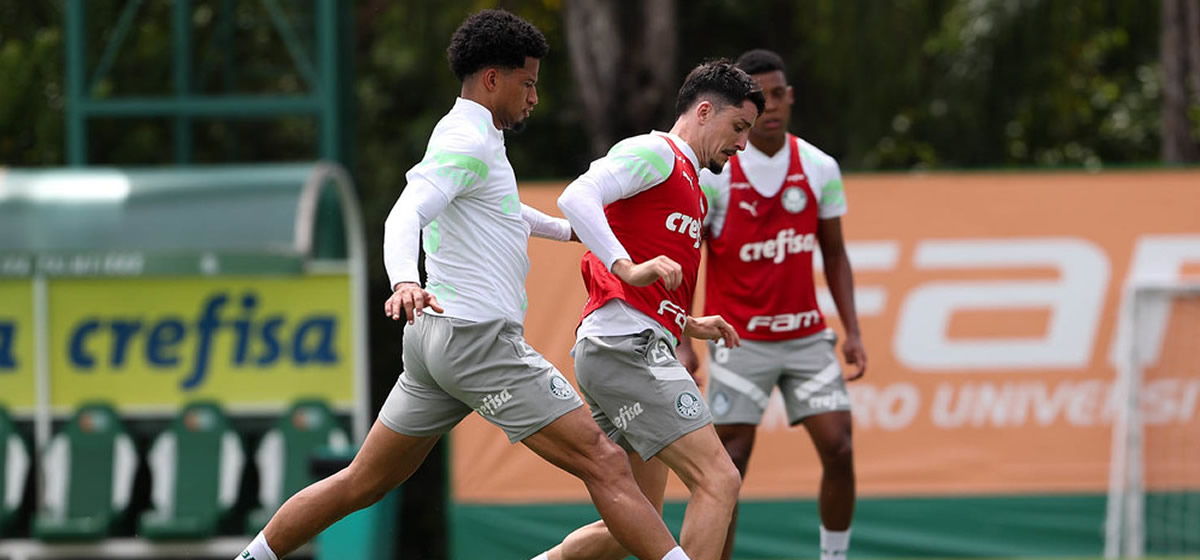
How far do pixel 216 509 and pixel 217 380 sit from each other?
34.4 inches

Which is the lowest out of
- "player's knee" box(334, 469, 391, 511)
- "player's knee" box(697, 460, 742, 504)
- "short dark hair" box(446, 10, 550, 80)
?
"player's knee" box(334, 469, 391, 511)

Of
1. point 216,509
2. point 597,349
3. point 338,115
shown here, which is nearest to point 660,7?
point 338,115

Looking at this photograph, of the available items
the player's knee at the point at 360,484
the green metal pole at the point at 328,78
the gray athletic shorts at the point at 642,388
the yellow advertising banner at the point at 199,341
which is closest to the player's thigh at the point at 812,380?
the gray athletic shorts at the point at 642,388

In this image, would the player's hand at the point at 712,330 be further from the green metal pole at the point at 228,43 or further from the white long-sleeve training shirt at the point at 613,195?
the green metal pole at the point at 228,43

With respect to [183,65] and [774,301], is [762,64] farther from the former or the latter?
[183,65]

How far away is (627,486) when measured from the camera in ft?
18.6

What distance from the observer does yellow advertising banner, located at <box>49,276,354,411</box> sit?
11.9 meters

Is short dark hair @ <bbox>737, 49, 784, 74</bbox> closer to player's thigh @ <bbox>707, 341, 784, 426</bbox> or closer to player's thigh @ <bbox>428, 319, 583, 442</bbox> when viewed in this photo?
player's thigh @ <bbox>707, 341, 784, 426</bbox>

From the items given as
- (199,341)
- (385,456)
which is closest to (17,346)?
(199,341)

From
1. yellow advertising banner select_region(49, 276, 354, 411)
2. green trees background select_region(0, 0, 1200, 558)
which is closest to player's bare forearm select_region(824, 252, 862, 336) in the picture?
yellow advertising banner select_region(49, 276, 354, 411)

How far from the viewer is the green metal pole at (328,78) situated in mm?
13484

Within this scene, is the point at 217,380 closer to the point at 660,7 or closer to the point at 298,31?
the point at 660,7

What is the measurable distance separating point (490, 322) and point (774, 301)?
80.3 inches

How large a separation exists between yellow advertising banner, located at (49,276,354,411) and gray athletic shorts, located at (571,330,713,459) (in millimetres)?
6109
